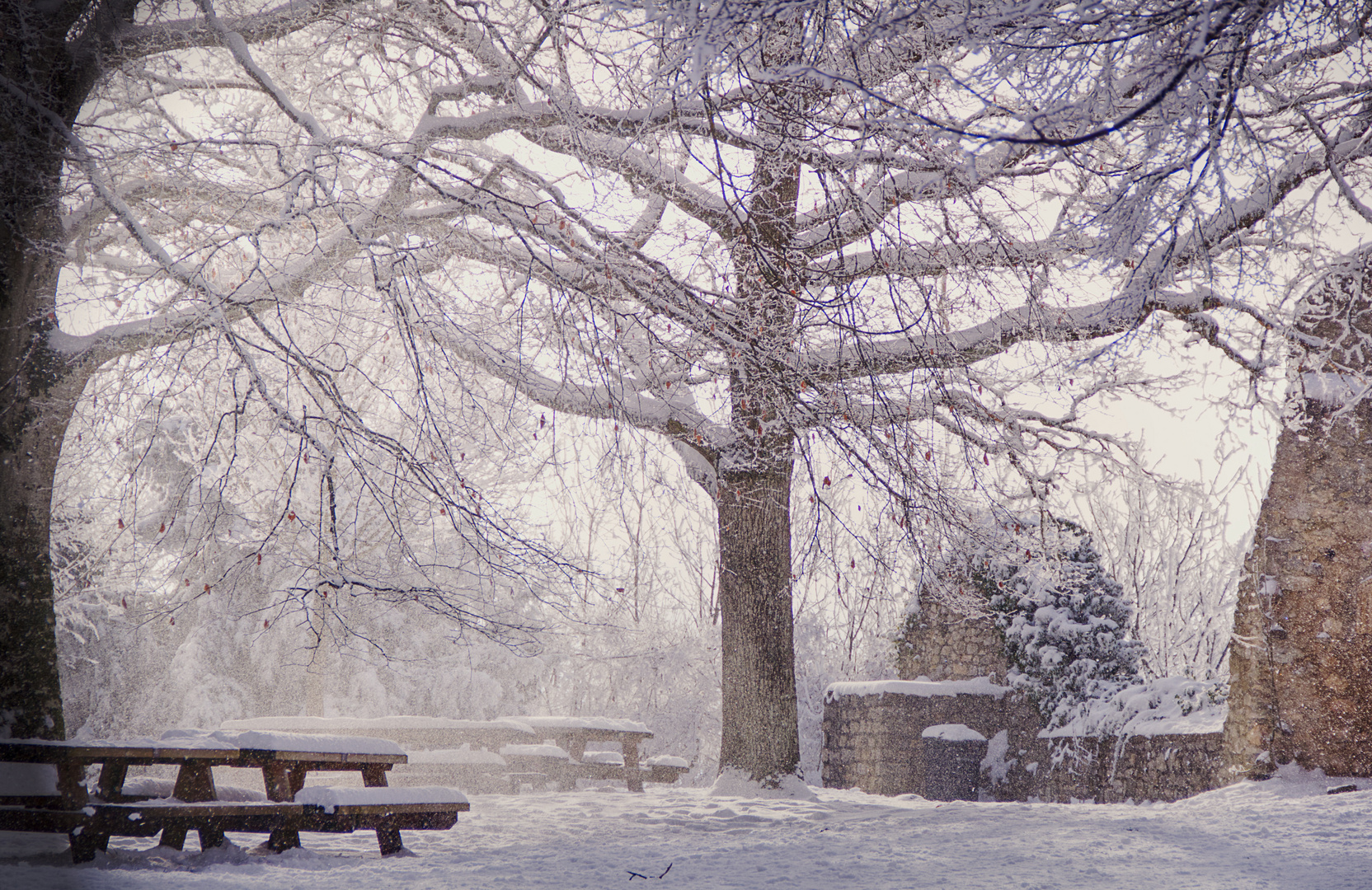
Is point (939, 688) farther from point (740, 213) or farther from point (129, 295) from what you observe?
point (129, 295)

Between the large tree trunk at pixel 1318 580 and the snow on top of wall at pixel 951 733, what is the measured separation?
4.57 meters

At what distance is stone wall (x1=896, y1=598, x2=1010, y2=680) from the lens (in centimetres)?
1263

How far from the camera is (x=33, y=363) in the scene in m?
5.72

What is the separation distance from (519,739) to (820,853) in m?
8.29

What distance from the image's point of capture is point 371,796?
503 cm

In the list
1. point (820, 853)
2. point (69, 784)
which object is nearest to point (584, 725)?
point (820, 853)

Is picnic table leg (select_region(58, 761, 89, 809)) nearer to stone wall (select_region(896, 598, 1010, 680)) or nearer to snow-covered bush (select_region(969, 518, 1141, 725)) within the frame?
snow-covered bush (select_region(969, 518, 1141, 725))

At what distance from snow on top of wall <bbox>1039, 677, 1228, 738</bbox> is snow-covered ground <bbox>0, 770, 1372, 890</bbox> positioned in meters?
2.44

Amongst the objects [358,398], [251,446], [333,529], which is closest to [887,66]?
[333,529]

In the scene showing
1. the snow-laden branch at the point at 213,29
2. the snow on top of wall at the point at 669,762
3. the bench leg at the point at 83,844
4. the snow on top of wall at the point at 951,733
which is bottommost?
the snow on top of wall at the point at 669,762

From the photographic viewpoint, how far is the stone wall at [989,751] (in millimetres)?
10148

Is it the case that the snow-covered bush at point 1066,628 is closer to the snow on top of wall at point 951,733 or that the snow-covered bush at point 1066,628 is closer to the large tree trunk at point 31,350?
the snow on top of wall at point 951,733

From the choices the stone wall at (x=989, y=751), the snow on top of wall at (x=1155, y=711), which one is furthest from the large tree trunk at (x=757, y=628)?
the stone wall at (x=989, y=751)

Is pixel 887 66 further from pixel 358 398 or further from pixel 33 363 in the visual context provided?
pixel 358 398
